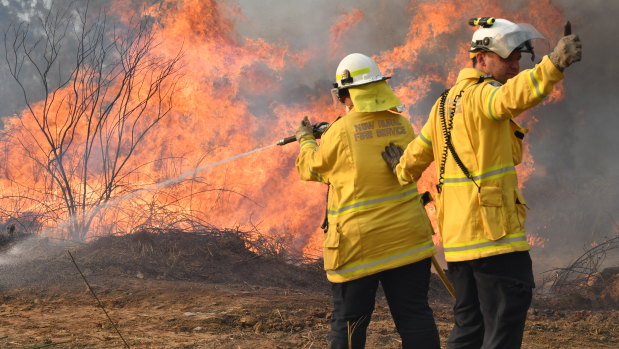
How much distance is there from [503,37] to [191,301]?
14.2 feet

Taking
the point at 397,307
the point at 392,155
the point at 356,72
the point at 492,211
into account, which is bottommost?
the point at 397,307

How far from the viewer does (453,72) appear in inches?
475

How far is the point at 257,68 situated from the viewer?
11180 millimetres

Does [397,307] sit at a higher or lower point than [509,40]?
lower

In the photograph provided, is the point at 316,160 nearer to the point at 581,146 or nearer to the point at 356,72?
the point at 356,72

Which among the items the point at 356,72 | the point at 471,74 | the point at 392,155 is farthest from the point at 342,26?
the point at 471,74

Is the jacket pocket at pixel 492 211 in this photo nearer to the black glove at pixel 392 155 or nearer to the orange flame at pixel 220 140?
the black glove at pixel 392 155

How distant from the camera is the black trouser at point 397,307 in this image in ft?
11.0

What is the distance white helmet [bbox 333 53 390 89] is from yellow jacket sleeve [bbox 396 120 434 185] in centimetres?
68

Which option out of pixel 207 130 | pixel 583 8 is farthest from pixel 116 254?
pixel 583 8

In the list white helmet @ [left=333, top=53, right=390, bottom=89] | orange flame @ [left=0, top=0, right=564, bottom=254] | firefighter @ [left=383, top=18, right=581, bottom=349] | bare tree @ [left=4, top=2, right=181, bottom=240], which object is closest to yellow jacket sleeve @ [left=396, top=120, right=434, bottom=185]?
firefighter @ [left=383, top=18, right=581, bottom=349]

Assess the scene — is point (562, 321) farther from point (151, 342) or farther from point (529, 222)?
point (529, 222)

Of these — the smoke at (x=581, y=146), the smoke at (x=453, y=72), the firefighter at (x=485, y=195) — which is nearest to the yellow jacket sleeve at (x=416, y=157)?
the firefighter at (x=485, y=195)

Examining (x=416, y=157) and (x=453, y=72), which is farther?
(x=453, y=72)
